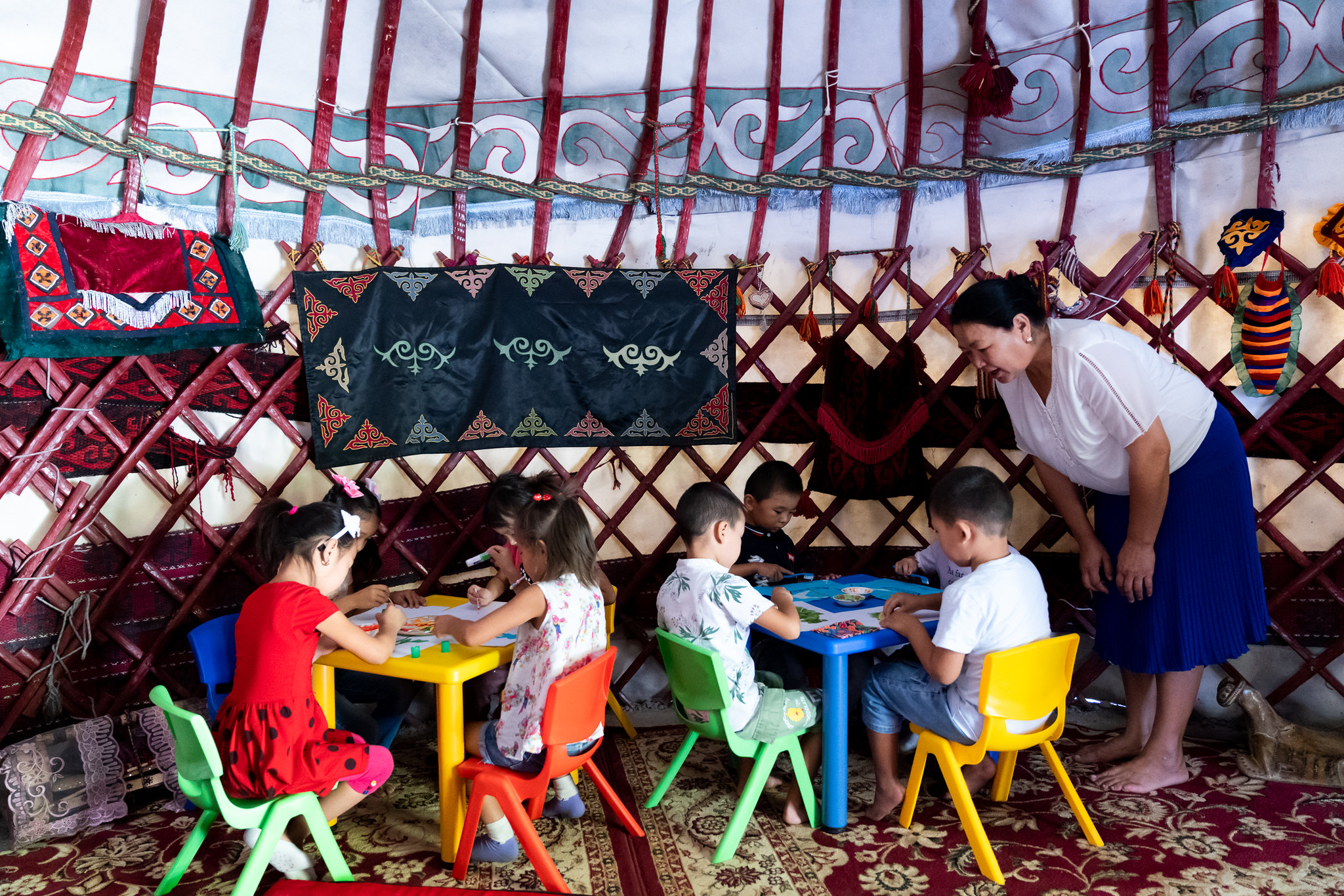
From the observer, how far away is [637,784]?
2.26 metres

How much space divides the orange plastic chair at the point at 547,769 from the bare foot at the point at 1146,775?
49.2 inches

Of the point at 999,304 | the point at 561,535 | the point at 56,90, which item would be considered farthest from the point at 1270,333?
the point at 56,90

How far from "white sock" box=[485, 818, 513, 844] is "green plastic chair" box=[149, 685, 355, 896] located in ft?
0.93

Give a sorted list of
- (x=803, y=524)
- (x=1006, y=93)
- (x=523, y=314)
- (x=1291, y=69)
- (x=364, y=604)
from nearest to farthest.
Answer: (x=364, y=604) < (x=1291, y=69) < (x=1006, y=93) < (x=523, y=314) < (x=803, y=524)

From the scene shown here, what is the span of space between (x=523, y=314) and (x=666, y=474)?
66 cm

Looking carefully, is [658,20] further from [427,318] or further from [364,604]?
[364,604]

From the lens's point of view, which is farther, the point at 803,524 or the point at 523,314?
the point at 803,524

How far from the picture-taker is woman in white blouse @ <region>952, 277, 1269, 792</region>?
195cm

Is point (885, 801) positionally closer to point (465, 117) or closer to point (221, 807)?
point (221, 807)

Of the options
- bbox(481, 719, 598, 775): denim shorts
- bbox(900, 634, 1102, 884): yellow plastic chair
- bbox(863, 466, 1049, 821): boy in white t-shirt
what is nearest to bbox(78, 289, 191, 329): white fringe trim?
bbox(481, 719, 598, 775): denim shorts

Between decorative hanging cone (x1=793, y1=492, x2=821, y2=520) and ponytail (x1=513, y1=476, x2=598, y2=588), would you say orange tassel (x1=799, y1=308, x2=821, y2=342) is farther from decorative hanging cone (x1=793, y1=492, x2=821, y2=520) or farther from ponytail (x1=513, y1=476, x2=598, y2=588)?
ponytail (x1=513, y1=476, x2=598, y2=588)

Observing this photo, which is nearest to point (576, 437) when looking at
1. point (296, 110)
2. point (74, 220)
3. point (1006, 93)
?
point (296, 110)

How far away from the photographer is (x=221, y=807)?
1529 mm

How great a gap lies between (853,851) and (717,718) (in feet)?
1.36
